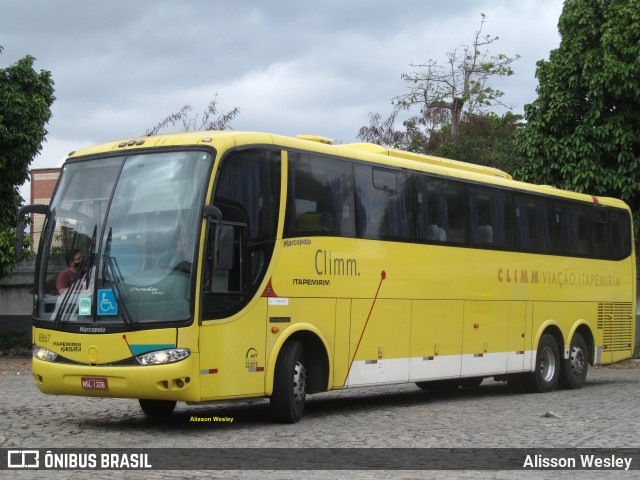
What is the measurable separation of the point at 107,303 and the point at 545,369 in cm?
1027

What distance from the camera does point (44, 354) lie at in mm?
12453

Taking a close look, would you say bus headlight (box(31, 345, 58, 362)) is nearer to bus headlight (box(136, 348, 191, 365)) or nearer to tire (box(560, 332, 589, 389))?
bus headlight (box(136, 348, 191, 365))

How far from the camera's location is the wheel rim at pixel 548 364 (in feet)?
64.5

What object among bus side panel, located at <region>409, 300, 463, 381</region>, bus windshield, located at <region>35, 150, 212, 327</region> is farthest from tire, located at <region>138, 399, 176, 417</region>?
bus side panel, located at <region>409, 300, 463, 381</region>

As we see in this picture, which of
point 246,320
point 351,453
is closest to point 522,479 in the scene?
point 351,453

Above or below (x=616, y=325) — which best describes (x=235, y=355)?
below

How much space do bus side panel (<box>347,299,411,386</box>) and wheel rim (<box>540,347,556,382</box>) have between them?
4.89 m

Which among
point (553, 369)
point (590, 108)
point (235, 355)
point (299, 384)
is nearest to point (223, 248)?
point (235, 355)

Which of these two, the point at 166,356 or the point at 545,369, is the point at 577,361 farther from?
the point at 166,356

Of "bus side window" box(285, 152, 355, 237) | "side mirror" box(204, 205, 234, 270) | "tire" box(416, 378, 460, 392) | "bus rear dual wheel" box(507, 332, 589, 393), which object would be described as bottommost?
"tire" box(416, 378, 460, 392)

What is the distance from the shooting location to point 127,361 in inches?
461

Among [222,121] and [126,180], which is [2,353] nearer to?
[222,121]

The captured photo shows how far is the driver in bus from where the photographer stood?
12383 mm

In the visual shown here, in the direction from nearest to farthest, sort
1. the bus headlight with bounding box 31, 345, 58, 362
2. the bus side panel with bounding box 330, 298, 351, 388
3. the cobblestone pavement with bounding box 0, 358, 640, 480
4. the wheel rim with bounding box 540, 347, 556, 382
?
the cobblestone pavement with bounding box 0, 358, 640, 480, the bus headlight with bounding box 31, 345, 58, 362, the bus side panel with bounding box 330, 298, 351, 388, the wheel rim with bounding box 540, 347, 556, 382
